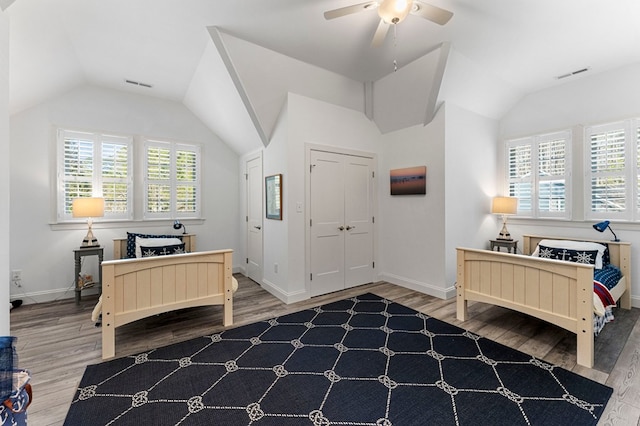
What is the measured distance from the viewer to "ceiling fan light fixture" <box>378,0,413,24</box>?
6.86 feet

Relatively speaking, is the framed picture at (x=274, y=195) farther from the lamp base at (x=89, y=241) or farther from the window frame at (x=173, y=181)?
the lamp base at (x=89, y=241)

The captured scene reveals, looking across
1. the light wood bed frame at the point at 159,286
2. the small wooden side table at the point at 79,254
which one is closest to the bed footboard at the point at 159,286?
the light wood bed frame at the point at 159,286

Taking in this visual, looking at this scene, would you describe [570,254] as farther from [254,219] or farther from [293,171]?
[254,219]

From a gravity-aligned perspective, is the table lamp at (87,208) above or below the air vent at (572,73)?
below

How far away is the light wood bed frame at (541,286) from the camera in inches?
87.9

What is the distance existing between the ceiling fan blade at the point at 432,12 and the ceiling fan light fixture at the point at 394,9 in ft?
0.25

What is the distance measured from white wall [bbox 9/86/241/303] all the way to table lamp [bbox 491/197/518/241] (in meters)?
4.96

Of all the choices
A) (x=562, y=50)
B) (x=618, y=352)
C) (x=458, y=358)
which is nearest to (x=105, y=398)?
(x=458, y=358)

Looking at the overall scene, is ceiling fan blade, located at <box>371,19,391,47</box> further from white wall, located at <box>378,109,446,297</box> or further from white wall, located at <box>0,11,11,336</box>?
white wall, located at <box>0,11,11,336</box>

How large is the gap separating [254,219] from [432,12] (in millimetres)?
3617

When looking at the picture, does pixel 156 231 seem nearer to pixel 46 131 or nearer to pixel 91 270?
pixel 91 270

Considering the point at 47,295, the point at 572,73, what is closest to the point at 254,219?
the point at 47,295

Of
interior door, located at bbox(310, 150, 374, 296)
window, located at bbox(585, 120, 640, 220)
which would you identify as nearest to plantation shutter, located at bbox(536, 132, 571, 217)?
window, located at bbox(585, 120, 640, 220)

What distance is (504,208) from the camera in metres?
4.11
